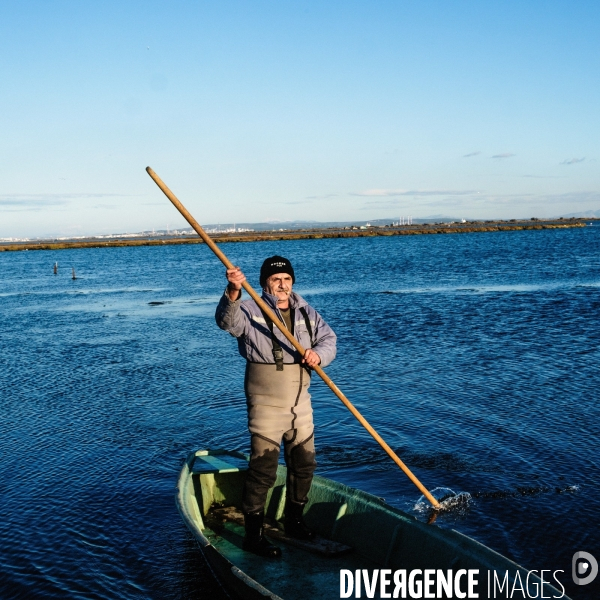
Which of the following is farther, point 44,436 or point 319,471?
point 44,436

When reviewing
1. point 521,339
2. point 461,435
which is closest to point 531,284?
point 521,339

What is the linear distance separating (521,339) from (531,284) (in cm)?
1620

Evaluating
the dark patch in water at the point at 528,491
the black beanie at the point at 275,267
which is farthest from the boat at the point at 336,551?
the black beanie at the point at 275,267

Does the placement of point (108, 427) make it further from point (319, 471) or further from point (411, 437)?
point (411, 437)

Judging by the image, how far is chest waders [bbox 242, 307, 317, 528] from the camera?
18.3ft

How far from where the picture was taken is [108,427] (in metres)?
10.9

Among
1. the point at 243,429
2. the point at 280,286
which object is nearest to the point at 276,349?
the point at 280,286

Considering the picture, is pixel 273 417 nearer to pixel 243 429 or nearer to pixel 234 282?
pixel 234 282

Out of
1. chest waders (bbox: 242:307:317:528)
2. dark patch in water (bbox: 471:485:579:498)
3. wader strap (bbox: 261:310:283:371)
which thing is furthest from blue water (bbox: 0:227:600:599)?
wader strap (bbox: 261:310:283:371)

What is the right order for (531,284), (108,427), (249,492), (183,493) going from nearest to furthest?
(249,492)
(183,493)
(108,427)
(531,284)

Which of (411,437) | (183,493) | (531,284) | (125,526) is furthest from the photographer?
(531,284)

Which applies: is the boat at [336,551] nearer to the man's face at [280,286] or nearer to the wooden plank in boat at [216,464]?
the wooden plank in boat at [216,464]

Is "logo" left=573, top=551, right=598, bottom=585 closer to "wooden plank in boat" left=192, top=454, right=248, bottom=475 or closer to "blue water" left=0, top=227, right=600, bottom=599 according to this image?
"blue water" left=0, top=227, right=600, bottom=599

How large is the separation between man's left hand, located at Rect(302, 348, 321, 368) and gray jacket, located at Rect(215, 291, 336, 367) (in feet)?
0.34
